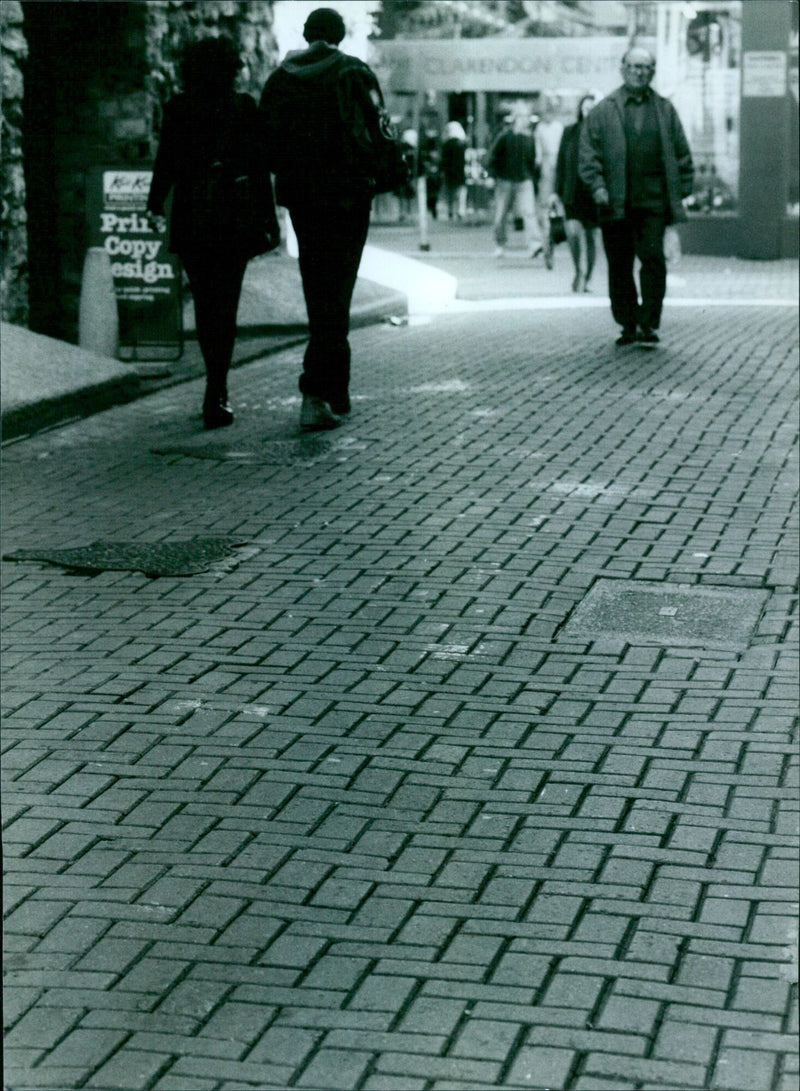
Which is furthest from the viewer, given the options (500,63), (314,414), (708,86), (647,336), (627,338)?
(500,63)

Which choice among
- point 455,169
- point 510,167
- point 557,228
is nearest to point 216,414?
point 557,228

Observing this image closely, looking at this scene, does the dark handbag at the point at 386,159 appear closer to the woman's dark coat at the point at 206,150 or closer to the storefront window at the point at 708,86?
the woman's dark coat at the point at 206,150

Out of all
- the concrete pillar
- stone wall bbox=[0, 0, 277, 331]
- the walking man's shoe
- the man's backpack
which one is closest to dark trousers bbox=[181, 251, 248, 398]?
the walking man's shoe

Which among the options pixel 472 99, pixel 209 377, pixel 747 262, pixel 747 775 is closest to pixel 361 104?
pixel 209 377

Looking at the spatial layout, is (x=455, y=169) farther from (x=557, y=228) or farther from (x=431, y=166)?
(x=557, y=228)

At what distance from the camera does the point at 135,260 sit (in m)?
12.5

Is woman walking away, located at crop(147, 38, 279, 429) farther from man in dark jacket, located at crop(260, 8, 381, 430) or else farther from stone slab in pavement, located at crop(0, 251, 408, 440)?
stone slab in pavement, located at crop(0, 251, 408, 440)

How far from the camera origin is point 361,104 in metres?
9.41

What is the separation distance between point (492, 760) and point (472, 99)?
29159 mm

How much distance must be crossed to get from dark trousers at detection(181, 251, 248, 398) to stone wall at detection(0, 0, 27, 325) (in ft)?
8.90

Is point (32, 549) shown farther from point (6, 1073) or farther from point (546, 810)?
point (6, 1073)

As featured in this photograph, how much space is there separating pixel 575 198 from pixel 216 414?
4342mm

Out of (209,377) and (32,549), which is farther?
(209,377)

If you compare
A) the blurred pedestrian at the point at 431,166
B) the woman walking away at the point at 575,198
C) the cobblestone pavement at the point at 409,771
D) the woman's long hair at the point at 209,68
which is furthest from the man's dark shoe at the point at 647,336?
the blurred pedestrian at the point at 431,166
